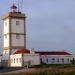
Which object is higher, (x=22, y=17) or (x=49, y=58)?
(x=22, y=17)

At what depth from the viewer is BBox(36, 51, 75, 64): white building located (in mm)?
58250

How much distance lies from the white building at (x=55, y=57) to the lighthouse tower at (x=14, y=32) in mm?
4351

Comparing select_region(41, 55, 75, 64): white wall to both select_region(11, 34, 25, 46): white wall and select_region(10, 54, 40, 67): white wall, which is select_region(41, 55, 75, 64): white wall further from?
select_region(11, 34, 25, 46): white wall

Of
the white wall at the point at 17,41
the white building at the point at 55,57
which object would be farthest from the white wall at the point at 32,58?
the white wall at the point at 17,41

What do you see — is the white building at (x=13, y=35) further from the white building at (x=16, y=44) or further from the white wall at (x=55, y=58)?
the white wall at (x=55, y=58)

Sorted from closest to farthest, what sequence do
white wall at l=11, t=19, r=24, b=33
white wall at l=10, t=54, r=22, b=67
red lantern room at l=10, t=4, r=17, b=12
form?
white wall at l=10, t=54, r=22, b=67 < white wall at l=11, t=19, r=24, b=33 < red lantern room at l=10, t=4, r=17, b=12

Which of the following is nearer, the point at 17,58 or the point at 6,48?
the point at 17,58

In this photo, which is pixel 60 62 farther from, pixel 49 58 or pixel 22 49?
pixel 22 49

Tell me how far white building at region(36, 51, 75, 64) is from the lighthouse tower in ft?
14.3

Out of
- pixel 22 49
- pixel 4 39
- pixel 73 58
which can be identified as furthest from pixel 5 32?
pixel 73 58

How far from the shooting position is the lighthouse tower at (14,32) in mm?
59156

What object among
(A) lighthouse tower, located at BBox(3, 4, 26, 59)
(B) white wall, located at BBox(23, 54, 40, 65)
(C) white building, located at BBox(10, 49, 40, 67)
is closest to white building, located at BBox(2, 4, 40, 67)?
(A) lighthouse tower, located at BBox(3, 4, 26, 59)

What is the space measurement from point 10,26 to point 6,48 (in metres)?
4.08

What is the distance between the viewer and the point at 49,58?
58.8 meters
